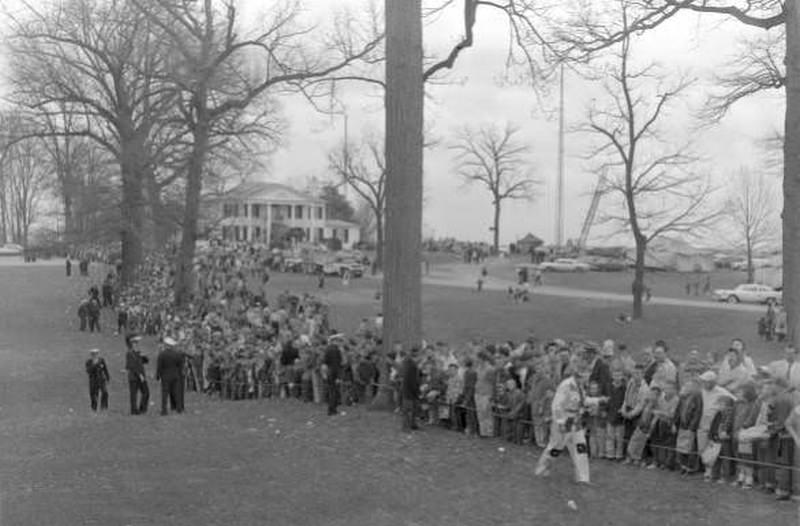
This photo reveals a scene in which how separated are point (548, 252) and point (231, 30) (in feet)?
182

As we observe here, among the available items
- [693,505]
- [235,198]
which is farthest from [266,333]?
[235,198]

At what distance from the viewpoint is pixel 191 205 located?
3700 centimetres

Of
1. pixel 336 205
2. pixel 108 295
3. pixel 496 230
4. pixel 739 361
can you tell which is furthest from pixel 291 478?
pixel 336 205

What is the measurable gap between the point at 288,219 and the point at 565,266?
53.3 metres

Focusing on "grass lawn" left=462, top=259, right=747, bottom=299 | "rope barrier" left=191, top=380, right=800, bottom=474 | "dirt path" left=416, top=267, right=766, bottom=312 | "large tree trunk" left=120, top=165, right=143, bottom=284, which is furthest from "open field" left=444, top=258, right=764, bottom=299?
"rope barrier" left=191, top=380, right=800, bottom=474

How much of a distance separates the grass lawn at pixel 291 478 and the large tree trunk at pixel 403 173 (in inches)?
76.9

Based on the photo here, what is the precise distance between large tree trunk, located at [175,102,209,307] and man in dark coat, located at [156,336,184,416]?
17810 mm

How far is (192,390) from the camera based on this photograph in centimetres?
2334

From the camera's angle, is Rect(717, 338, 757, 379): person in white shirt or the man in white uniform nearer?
the man in white uniform

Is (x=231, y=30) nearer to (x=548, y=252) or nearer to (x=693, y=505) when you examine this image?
(x=693, y=505)

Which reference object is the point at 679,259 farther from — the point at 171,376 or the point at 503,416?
the point at 503,416

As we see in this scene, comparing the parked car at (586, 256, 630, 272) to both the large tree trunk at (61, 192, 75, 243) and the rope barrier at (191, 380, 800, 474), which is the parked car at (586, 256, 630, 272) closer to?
the large tree trunk at (61, 192, 75, 243)

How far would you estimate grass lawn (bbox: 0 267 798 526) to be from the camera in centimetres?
1066

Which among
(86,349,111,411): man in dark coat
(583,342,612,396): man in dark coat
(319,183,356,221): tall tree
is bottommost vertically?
(86,349,111,411): man in dark coat
